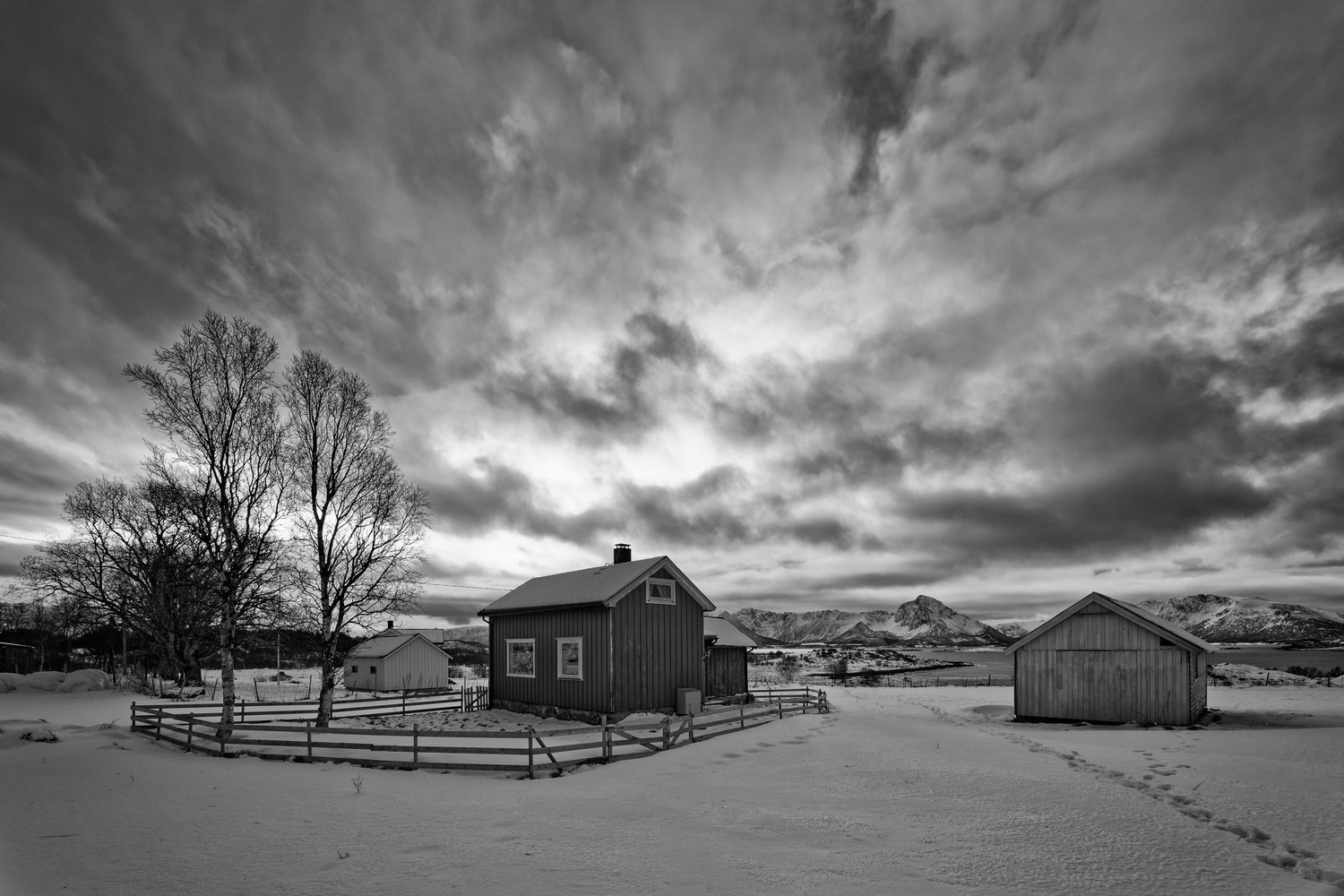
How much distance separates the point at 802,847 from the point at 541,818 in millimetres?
4435

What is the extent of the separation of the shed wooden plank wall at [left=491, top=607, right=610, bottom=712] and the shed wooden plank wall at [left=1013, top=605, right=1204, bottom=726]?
1658 cm

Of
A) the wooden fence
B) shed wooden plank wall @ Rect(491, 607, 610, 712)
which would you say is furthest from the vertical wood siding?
shed wooden plank wall @ Rect(491, 607, 610, 712)

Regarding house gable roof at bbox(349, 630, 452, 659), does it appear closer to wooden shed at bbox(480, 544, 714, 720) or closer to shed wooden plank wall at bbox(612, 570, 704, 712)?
wooden shed at bbox(480, 544, 714, 720)

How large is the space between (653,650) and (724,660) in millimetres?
9893

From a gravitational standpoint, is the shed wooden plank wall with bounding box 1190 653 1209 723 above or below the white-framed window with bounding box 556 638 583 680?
below

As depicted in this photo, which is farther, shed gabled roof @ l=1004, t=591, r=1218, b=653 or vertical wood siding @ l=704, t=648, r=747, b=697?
vertical wood siding @ l=704, t=648, r=747, b=697

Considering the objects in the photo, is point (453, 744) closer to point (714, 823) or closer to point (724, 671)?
point (714, 823)

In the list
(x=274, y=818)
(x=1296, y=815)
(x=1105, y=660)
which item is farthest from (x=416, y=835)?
(x=1105, y=660)

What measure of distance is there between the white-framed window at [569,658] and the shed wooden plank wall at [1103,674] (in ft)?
56.4

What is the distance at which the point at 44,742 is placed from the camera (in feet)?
65.2

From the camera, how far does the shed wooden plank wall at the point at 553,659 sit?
80.1 ft

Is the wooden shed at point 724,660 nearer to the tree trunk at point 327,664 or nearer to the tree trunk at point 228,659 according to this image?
the tree trunk at point 327,664

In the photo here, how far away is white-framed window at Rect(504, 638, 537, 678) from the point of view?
91.8 feet

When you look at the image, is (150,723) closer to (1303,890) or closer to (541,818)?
(541,818)
